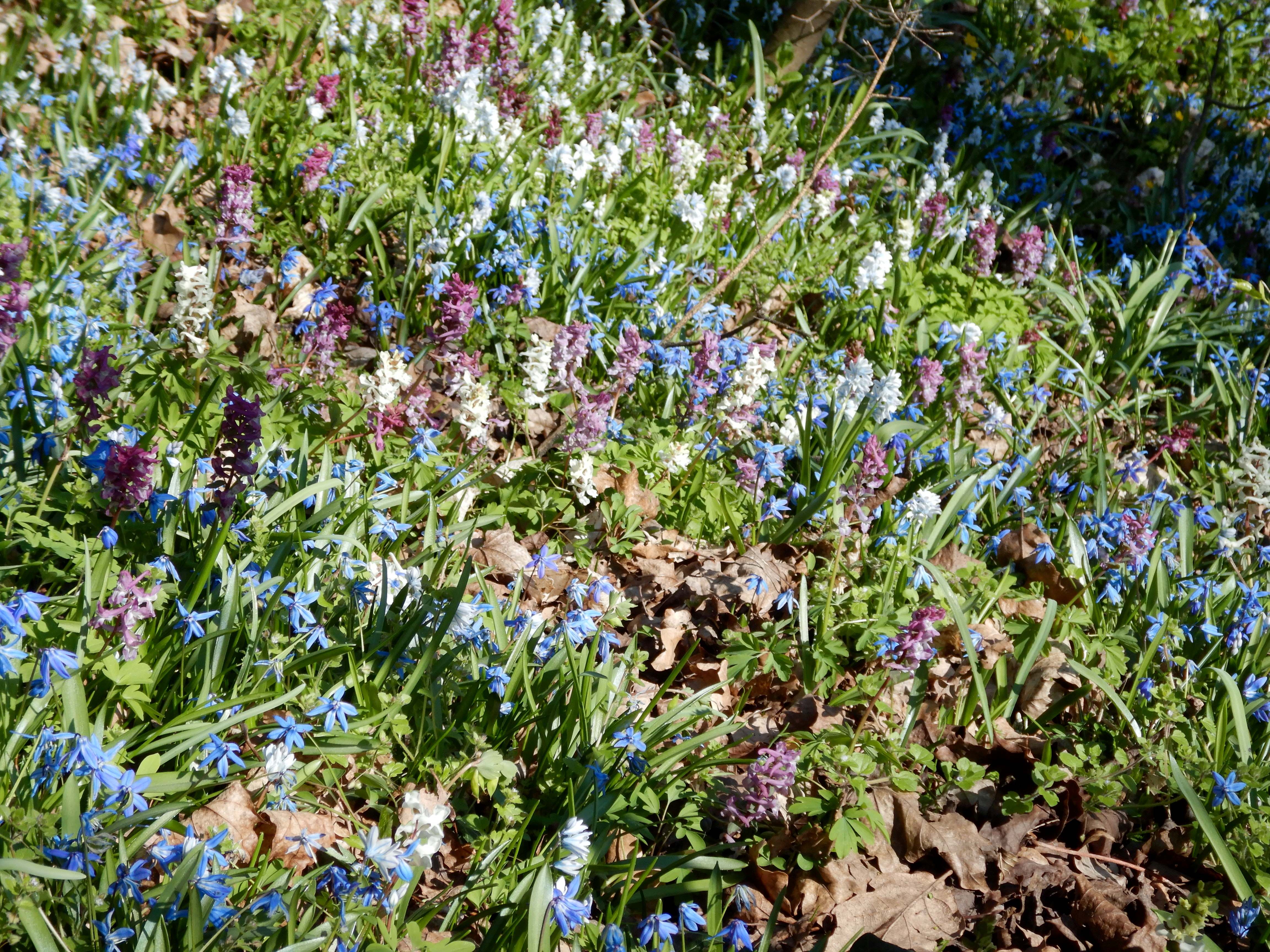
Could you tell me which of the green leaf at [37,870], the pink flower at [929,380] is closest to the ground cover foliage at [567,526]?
the green leaf at [37,870]

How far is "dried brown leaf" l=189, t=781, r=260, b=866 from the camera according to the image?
1.98 meters

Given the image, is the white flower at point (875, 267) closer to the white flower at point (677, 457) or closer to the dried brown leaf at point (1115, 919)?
the white flower at point (677, 457)

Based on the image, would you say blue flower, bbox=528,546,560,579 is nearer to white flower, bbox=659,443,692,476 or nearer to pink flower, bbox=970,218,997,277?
white flower, bbox=659,443,692,476

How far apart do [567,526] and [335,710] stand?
49.0 inches

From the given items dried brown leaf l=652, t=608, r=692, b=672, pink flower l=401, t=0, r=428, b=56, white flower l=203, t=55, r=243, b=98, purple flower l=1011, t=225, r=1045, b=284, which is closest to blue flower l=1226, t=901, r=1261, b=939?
dried brown leaf l=652, t=608, r=692, b=672

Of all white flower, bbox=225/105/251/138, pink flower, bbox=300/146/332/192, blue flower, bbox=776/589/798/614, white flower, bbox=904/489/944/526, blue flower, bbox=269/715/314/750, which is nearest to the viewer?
blue flower, bbox=269/715/314/750

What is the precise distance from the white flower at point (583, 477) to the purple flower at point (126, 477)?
1.25 m

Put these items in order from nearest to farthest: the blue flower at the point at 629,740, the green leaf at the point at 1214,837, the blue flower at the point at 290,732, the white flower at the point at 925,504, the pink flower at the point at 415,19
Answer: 1. the blue flower at the point at 290,732
2. the blue flower at the point at 629,740
3. the green leaf at the point at 1214,837
4. the white flower at the point at 925,504
5. the pink flower at the point at 415,19

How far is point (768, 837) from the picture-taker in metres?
2.39

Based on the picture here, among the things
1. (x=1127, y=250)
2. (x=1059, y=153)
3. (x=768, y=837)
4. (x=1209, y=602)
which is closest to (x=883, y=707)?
(x=768, y=837)

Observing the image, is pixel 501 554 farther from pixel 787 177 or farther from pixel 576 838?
pixel 787 177

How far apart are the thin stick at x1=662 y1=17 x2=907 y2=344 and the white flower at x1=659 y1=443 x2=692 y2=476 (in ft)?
1.95

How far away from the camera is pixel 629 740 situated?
7.41 ft

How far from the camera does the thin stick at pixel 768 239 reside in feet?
12.7
